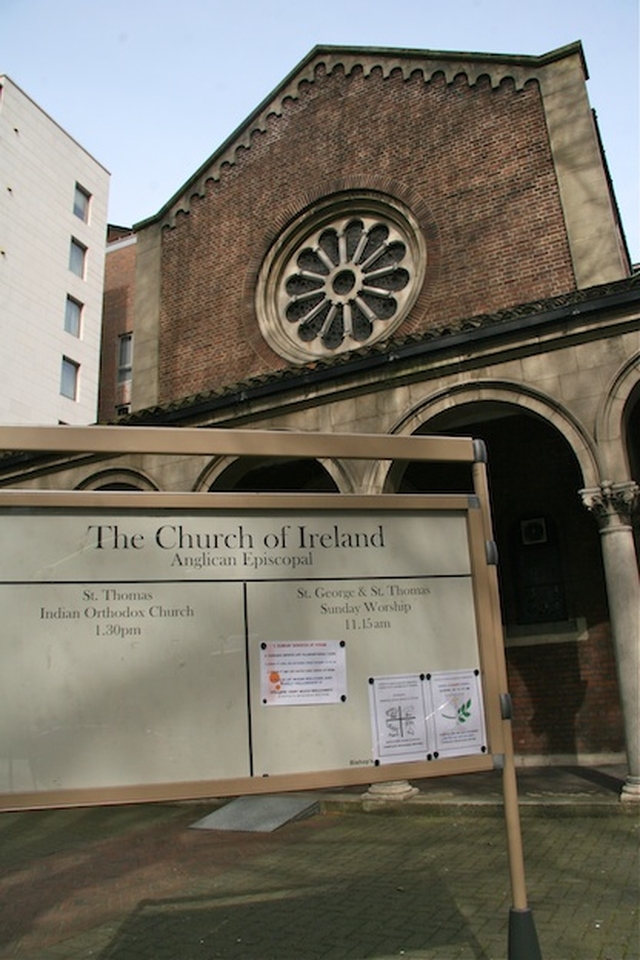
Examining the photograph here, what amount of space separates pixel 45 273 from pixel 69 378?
16.4 ft

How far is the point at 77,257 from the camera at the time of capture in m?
37.5

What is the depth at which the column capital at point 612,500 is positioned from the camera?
8.44m

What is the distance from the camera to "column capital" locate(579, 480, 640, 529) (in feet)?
27.7

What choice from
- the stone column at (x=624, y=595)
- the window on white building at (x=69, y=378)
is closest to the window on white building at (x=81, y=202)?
the window on white building at (x=69, y=378)

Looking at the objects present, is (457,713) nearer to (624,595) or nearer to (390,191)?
(624,595)

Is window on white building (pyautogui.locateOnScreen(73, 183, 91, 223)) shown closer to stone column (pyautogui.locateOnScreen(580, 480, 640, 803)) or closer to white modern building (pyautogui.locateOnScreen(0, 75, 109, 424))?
white modern building (pyautogui.locateOnScreen(0, 75, 109, 424))

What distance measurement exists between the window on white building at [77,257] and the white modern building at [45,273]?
5cm

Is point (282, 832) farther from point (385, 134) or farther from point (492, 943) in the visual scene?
point (385, 134)

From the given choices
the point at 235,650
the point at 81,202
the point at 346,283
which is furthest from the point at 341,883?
the point at 81,202

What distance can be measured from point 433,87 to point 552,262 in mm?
4718

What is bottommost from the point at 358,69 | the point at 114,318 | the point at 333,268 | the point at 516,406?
the point at 516,406

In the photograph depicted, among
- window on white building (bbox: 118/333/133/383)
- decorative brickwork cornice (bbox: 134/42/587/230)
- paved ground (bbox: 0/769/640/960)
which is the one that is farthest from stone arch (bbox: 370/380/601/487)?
window on white building (bbox: 118/333/133/383)

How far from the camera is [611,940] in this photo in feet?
15.3

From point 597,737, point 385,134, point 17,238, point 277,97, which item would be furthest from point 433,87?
point 17,238
